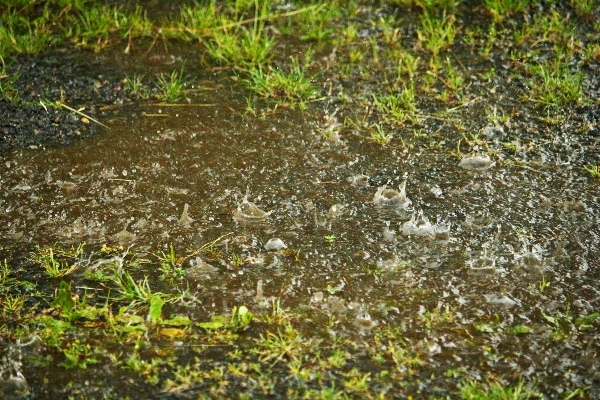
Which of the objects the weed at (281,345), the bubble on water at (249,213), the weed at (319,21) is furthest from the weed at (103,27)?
the weed at (281,345)

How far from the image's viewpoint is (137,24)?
524 cm

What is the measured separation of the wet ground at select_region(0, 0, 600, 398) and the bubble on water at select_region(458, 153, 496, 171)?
1cm

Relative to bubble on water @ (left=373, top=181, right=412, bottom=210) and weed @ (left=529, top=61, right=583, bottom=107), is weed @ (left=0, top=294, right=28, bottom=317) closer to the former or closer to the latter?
bubble on water @ (left=373, top=181, right=412, bottom=210)

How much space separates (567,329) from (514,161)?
1393 mm

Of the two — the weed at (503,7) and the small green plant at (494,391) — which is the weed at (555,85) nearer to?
the weed at (503,7)

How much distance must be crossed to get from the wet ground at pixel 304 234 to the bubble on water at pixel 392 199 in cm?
1

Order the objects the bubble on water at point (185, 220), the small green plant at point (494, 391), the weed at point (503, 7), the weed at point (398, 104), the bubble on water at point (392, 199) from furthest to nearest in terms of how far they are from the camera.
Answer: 1. the weed at point (503, 7)
2. the weed at point (398, 104)
3. the bubble on water at point (392, 199)
4. the bubble on water at point (185, 220)
5. the small green plant at point (494, 391)

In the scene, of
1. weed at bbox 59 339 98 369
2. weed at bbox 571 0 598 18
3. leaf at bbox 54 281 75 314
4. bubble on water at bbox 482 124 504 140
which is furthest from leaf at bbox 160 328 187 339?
weed at bbox 571 0 598 18

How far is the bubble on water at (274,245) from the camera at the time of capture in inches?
135

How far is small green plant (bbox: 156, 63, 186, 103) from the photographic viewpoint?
15.1 feet

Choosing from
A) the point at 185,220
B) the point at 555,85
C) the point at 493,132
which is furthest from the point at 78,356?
the point at 555,85

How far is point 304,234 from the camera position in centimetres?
353

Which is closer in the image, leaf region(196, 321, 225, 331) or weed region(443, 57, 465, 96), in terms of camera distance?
leaf region(196, 321, 225, 331)

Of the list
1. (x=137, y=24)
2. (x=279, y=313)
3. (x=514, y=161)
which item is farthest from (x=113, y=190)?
(x=514, y=161)
